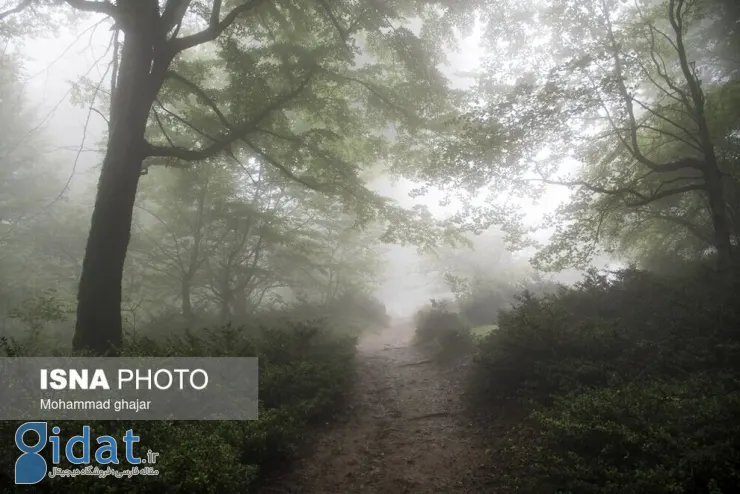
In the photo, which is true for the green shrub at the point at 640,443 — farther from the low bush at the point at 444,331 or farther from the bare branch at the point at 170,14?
the bare branch at the point at 170,14

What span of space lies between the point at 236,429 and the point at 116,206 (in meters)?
4.88

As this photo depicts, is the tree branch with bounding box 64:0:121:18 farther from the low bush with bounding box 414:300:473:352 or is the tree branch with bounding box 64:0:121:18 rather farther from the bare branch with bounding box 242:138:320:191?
the low bush with bounding box 414:300:473:352

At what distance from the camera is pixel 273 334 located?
8.65 m

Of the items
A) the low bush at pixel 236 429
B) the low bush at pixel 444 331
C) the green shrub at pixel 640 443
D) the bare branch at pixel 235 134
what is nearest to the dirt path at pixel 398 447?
the low bush at pixel 236 429

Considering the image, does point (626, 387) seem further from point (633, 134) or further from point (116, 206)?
point (116, 206)

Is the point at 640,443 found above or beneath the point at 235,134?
beneath

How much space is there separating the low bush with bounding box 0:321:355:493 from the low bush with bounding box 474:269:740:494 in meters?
3.09

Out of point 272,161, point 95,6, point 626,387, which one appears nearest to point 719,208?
point 626,387

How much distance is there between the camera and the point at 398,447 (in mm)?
6273

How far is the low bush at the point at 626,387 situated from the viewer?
3.82 meters

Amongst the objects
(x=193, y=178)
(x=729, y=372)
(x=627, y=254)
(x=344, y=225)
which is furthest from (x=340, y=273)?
(x=729, y=372)

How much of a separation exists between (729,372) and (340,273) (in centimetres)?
1612

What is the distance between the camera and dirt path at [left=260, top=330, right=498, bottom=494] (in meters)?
5.09

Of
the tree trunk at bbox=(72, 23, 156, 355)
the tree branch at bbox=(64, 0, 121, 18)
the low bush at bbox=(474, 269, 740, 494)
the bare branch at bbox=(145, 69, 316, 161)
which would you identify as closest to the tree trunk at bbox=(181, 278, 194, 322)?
the tree trunk at bbox=(72, 23, 156, 355)
